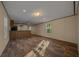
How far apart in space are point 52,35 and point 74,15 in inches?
143

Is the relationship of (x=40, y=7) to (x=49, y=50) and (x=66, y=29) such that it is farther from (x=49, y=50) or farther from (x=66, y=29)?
(x=66, y=29)

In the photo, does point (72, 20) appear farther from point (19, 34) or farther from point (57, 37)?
point (19, 34)

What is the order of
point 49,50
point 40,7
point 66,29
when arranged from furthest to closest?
point 66,29 < point 40,7 < point 49,50

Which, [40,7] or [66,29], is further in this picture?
[66,29]

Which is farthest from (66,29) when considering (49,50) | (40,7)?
(49,50)

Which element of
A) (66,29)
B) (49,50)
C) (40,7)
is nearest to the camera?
Result: (49,50)

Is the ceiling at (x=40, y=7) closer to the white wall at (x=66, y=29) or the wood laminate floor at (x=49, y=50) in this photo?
the white wall at (x=66, y=29)

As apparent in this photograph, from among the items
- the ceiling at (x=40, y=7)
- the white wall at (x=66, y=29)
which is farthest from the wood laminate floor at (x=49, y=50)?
the ceiling at (x=40, y=7)

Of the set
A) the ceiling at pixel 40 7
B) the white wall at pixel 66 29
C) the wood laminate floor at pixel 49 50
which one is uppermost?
the ceiling at pixel 40 7

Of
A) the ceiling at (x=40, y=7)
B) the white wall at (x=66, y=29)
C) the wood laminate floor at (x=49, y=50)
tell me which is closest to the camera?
the wood laminate floor at (x=49, y=50)

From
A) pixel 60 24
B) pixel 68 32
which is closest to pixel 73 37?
pixel 68 32

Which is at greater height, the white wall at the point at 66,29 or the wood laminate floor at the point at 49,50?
the white wall at the point at 66,29

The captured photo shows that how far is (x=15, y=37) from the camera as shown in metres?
9.61

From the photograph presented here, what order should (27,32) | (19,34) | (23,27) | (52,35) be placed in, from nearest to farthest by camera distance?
1. (52,35)
2. (19,34)
3. (27,32)
4. (23,27)
